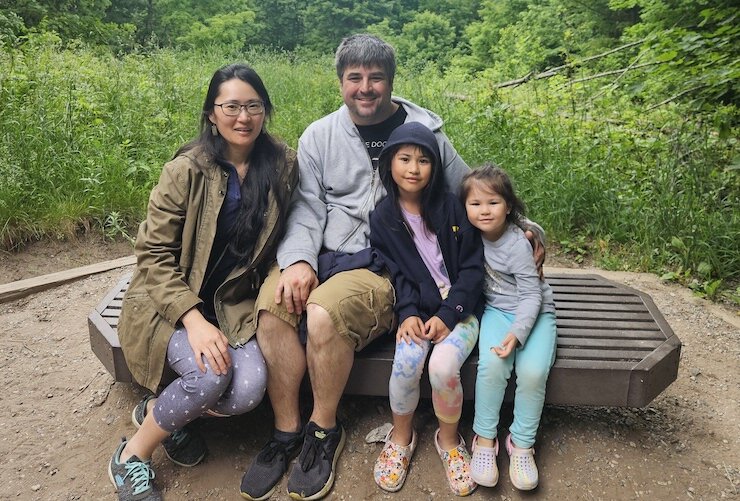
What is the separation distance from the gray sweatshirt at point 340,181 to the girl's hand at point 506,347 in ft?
2.46

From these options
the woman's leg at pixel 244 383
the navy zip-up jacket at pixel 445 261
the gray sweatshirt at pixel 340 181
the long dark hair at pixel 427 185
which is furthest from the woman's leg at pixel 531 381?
the woman's leg at pixel 244 383

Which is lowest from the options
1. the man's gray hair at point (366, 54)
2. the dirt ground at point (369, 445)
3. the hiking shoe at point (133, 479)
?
the dirt ground at point (369, 445)

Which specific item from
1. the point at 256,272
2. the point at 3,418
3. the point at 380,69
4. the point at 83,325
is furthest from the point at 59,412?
the point at 380,69

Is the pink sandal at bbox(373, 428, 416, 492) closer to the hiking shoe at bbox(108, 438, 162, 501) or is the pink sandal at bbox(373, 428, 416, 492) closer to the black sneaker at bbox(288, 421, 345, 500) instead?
the black sneaker at bbox(288, 421, 345, 500)

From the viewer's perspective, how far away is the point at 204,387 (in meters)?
2.10


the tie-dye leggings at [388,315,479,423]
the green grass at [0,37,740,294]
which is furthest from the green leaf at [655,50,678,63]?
the tie-dye leggings at [388,315,479,423]

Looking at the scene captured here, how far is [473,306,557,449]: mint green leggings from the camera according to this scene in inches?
85.8

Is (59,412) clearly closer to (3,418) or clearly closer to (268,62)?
(3,418)

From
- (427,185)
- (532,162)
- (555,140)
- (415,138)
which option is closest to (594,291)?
(427,185)

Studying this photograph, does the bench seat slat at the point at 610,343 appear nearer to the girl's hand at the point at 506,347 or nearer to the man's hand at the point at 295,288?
the girl's hand at the point at 506,347

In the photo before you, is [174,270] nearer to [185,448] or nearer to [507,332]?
[185,448]

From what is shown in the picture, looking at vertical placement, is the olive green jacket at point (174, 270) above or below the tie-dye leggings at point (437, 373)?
above

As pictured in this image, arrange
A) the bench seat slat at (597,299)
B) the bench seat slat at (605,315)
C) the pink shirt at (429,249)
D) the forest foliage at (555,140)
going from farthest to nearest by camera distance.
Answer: the forest foliage at (555,140) → the bench seat slat at (597,299) → the bench seat slat at (605,315) → the pink shirt at (429,249)

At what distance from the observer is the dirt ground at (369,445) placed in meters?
2.26
